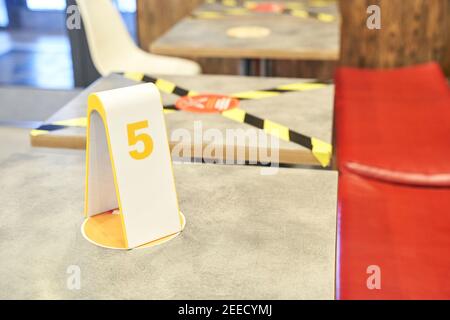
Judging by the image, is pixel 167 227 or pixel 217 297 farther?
pixel 167 227

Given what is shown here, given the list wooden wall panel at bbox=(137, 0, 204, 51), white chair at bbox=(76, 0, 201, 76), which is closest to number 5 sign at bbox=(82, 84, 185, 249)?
white chair at bbox=(76, 0, 201, 76)

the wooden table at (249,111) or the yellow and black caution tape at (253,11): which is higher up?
the yellow and black caution tape at (253,11)

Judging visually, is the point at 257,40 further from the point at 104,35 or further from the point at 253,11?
the point at 104,35

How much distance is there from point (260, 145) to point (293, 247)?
50 cm

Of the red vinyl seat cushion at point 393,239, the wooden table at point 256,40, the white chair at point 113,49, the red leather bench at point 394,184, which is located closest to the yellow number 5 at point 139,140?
the red leather bench at point 394,184

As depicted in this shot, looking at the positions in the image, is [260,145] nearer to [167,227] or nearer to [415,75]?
[167,227]

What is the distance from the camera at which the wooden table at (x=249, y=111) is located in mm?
1601

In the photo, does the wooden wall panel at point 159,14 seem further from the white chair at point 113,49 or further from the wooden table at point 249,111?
the wooden table at point 249,111

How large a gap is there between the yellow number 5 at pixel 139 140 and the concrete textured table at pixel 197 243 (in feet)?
0.57

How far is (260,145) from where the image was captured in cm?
154

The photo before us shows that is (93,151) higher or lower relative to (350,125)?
higher

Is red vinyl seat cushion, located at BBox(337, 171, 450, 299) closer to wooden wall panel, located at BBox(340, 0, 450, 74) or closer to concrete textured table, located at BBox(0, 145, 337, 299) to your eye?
concrete textured table, located at BBox(0, 145, 337, 299)
